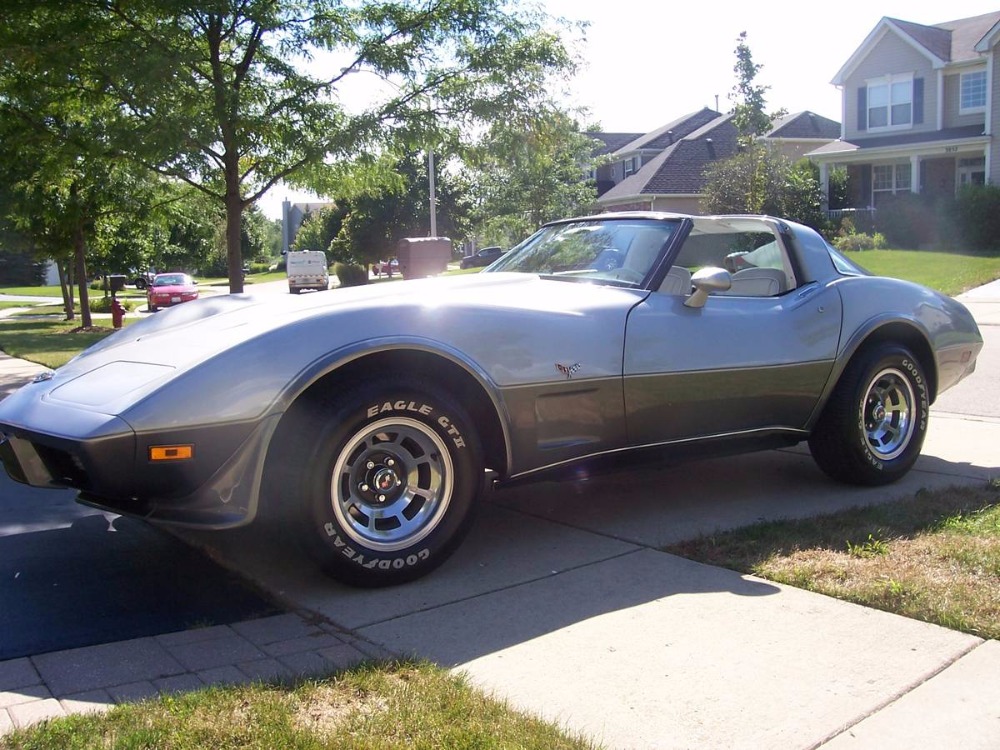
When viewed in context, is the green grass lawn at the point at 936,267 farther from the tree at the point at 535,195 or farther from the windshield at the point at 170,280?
the windshield at the point at 170,280

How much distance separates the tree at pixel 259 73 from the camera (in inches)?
408

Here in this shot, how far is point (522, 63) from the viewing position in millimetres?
11953

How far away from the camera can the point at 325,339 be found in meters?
3.85

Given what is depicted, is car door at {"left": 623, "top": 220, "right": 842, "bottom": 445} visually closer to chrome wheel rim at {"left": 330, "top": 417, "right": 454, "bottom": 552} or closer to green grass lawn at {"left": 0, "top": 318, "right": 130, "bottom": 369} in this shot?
chrome wheel rim at {"left": 330, "top": 417, "right": 454, "bottom": 552}

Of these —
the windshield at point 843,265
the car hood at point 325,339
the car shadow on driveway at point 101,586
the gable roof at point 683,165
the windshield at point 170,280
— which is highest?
the gable roof at point 683,165

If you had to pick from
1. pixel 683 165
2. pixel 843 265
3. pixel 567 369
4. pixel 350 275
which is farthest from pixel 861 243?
Result: pixel 350 275

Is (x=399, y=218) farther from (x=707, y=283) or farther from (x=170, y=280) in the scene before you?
(x=707, y=283)

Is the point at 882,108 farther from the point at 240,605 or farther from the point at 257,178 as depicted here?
the point at 240,605

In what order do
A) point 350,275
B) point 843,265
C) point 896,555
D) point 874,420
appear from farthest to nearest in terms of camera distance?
point 350,275
point 843,265
point 874,420
point 896,555

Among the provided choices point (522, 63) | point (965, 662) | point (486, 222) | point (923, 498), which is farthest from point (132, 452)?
point (486, 222)

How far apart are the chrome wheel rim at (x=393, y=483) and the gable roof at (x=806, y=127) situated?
41.7m

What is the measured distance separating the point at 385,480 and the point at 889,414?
3.13 m

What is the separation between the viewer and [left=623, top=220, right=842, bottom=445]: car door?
4566mm

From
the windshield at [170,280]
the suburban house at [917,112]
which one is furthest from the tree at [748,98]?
the windshield at [170,280]
